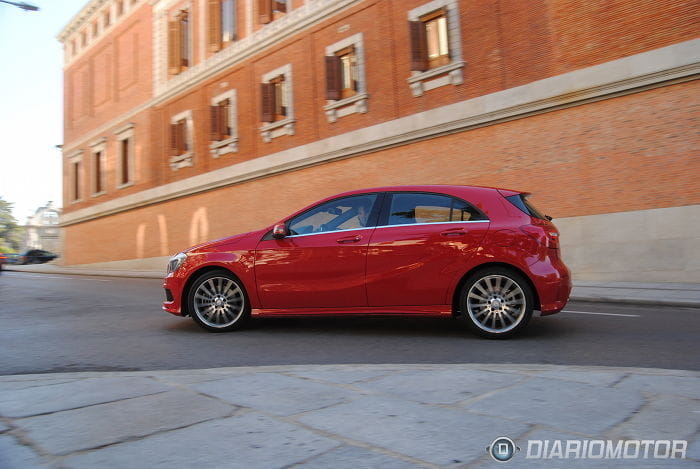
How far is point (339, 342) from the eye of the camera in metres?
5.52

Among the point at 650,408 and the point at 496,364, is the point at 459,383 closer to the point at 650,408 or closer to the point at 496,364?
the point at 496,364

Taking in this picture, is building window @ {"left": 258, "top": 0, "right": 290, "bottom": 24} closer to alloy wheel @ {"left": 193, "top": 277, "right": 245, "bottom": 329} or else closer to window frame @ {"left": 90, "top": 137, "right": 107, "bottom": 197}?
window frame @ {"left": 90, "top": 137, "right": 107, "bottom": 197}

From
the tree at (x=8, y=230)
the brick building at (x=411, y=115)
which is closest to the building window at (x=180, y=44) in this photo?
the brick building at (x=411, y=115)

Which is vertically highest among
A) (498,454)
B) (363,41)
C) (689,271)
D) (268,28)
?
(268,28)

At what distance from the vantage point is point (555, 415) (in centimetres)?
289

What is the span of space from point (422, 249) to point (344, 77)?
562 inches

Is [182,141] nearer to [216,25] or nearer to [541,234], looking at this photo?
[216,25]

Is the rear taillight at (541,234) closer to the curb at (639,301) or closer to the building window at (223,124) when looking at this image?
the curb at (639,301)

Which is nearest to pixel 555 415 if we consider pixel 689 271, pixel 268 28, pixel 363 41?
pixel 689 271

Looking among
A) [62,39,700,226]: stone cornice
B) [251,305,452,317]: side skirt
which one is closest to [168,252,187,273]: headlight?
[251,305,452,317]: side skirt

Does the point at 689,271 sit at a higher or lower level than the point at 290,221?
lower

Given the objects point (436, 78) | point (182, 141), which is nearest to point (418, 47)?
point (436, 78)

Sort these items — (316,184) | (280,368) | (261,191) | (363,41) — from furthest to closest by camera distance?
(261,191)
(316,184)
(363,41)
(280,368)

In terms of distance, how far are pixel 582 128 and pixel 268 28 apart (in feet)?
44.2
